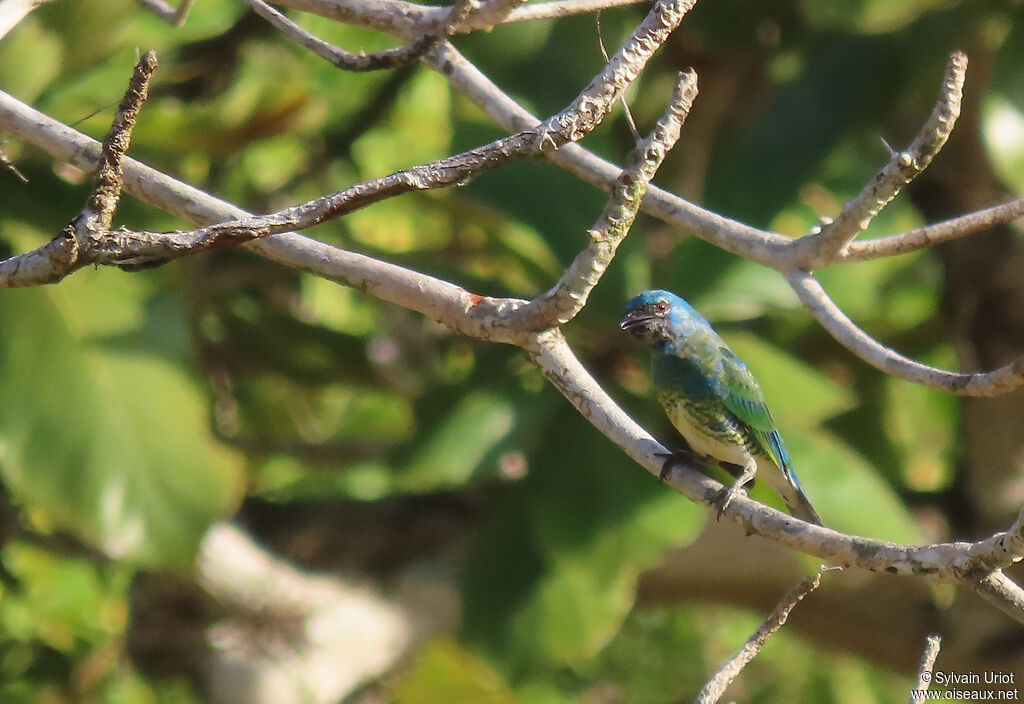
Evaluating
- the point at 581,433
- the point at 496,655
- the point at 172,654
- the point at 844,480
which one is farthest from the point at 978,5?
the point at 172,654

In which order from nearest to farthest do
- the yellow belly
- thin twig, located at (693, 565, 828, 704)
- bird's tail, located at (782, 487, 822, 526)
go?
thin twig, located at (693, 565, 828, 704) < the yellow belly < bird's tail, located at (782, 487, 822, 526)

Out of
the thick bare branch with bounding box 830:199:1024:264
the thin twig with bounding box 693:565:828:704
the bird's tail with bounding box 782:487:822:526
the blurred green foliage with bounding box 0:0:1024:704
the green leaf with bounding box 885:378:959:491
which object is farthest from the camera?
the green leaf with bounding box 885:378:959:491

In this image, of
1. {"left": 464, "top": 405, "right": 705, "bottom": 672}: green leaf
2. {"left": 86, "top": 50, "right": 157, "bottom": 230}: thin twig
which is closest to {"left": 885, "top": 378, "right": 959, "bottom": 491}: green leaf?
{"left": 464, "top": 405, "right": 705, "bottom": 672}: green leaf

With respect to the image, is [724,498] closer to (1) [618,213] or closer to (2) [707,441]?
(1) [618,213]

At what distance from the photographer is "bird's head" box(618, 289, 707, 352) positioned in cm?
245

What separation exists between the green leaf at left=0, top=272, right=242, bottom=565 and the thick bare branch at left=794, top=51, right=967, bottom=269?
159cm

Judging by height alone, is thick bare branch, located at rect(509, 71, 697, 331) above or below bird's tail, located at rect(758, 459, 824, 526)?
below

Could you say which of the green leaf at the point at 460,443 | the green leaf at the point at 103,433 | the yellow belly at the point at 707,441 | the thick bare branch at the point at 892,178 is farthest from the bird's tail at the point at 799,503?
the green leaf at the point at 103,433

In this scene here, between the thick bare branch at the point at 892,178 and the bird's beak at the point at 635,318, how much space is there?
64 centimetres

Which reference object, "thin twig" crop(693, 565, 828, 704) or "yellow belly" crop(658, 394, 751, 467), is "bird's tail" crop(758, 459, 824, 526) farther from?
"thin twig" crop(693, 565, 828, 704)

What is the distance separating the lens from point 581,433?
3084 mm

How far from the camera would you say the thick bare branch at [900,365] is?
4.81 ft

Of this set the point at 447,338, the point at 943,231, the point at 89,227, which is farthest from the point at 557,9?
the point at 447,338

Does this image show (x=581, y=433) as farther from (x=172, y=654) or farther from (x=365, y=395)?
(x=172, y=654)
